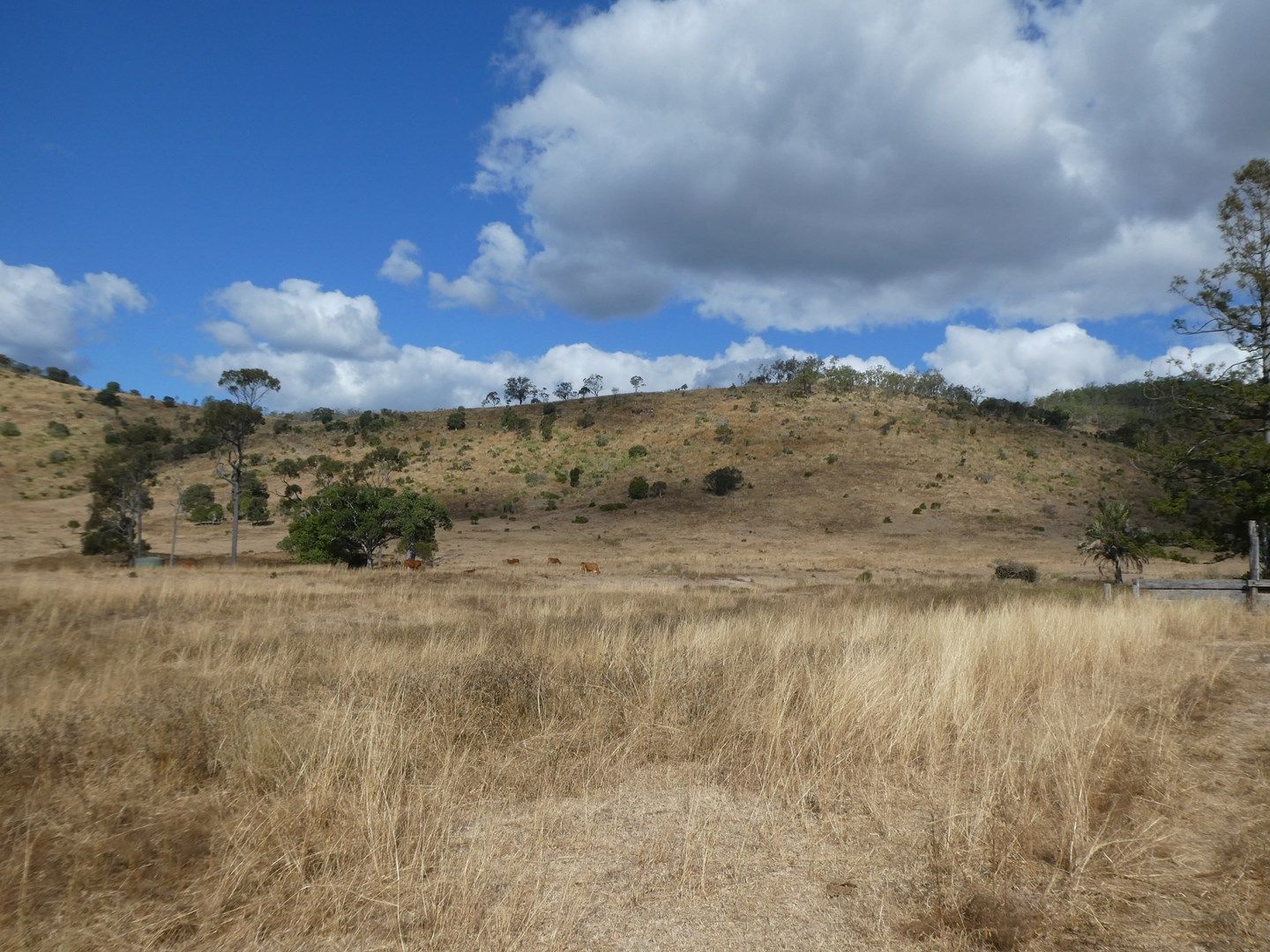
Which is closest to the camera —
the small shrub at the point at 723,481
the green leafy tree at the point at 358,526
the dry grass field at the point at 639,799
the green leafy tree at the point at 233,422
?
the dry grass field at the point at 639,799

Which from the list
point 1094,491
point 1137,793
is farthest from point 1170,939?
point 1094,491

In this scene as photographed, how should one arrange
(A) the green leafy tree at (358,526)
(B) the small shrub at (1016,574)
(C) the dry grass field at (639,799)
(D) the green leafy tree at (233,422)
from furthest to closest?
(D) the green leafy tree at (233,422) → (A) the green leafy tree at (358,526) → (B) the small shrub at (1016,574) → (C) the dry grass field at (639,799)

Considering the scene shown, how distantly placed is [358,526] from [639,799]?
102 feet

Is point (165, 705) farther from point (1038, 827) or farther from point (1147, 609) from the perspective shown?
point (1147, 609)

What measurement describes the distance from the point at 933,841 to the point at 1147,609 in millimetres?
10510

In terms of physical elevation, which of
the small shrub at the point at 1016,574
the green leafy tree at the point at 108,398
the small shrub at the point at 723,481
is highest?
the green leafy tree at the point at 108,398

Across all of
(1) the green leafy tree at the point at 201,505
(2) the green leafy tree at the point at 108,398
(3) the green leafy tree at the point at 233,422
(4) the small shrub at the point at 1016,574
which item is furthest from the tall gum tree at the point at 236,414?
(2) the green leafy tree at the point at 108,398

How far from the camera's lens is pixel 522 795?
14.5 feet

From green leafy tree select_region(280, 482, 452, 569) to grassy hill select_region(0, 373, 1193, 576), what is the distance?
345cm

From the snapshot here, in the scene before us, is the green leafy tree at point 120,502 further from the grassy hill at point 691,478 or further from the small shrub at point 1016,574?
the small shrub at point 1016,574

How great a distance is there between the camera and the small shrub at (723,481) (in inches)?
2480

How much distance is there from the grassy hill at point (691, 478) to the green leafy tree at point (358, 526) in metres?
3.45

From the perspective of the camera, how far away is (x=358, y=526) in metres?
33.0

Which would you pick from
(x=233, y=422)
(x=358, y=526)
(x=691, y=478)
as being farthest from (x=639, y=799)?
(x=691, y=478)
